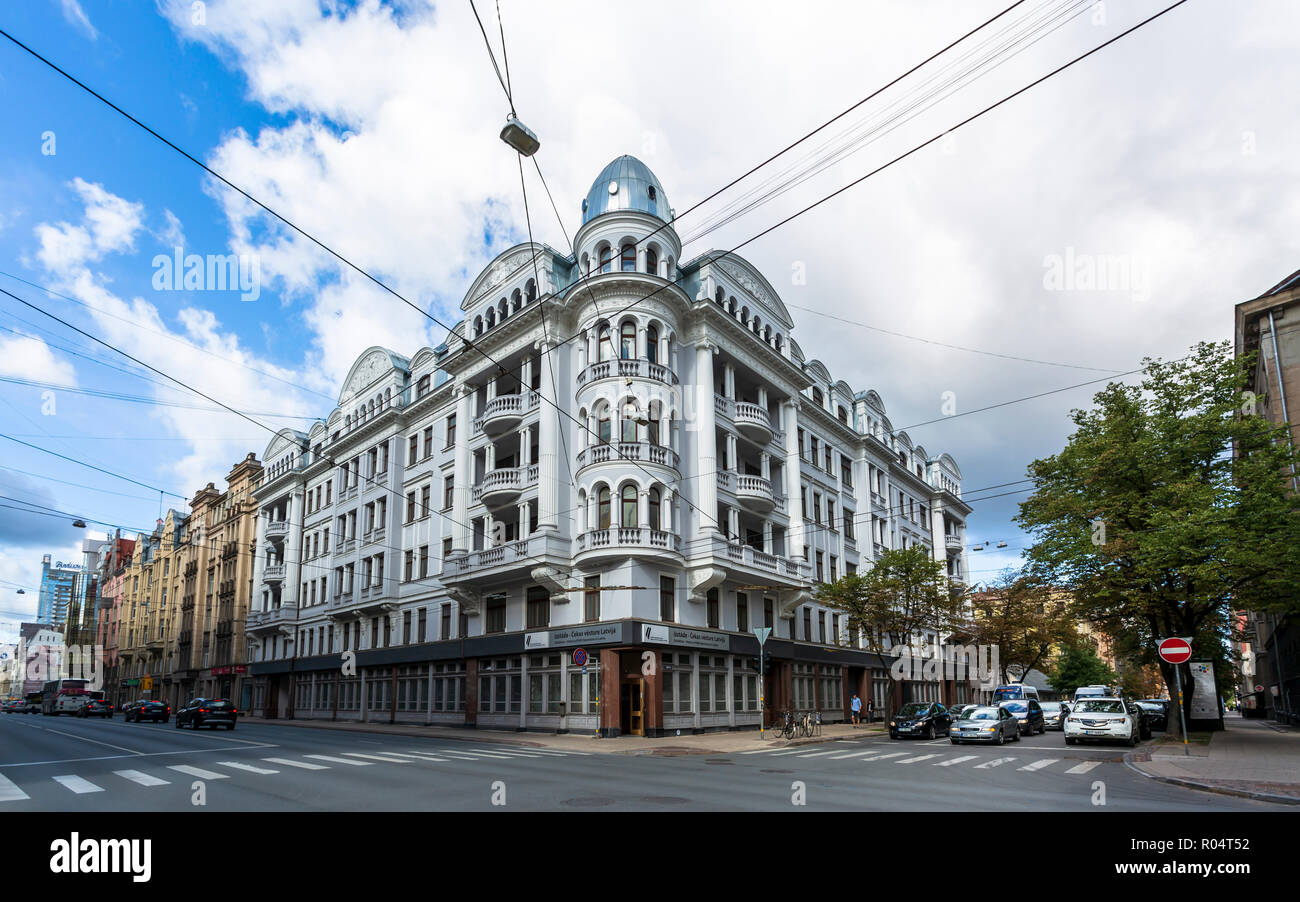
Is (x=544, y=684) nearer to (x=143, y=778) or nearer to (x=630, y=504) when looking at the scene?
(x=630, y=504)

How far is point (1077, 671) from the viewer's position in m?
79.6

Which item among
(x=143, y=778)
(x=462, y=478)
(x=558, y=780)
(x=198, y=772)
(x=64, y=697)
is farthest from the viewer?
(x=64, y=697)

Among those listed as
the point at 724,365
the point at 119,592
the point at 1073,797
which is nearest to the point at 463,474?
the point at 724,365

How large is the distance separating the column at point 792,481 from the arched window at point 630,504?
11.4 meters

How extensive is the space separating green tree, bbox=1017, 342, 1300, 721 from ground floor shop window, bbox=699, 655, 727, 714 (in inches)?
511

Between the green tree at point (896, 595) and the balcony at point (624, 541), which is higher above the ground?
the balcony at point (624, 541)

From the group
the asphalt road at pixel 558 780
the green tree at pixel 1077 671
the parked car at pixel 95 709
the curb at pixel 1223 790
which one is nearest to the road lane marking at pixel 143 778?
the asphalt road at pixel 558 780

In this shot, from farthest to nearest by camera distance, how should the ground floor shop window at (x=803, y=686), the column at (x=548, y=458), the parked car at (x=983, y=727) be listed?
1. the ground floor shop window at (x=803, y=686)
2. the column at (x=548, y=458)
3. the parked car at (x=983, y=727)

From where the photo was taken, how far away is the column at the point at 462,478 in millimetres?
37906

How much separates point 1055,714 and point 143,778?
1577 inches

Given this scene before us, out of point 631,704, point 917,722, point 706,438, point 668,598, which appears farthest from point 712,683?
point 706,438

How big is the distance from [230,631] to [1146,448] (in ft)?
203

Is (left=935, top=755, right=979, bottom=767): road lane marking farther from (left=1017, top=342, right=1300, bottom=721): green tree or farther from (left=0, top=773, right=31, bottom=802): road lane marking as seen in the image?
(left=0, top=773, right=31, bottom=802): road lane marking

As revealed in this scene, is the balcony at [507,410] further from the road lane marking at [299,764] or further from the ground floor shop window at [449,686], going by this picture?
the road lane marking at [299,764]
